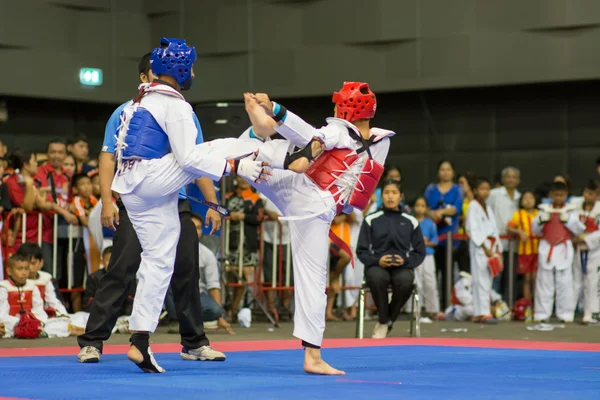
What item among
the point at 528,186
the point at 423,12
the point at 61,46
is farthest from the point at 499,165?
the point at 61,46

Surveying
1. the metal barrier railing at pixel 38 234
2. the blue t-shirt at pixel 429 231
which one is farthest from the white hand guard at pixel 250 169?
the blue t-shirt at pixel 429 231

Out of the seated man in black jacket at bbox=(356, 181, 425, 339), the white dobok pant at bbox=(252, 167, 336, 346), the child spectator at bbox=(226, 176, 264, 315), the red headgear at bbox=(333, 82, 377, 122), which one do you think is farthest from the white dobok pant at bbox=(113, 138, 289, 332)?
the child spectator at bbox=(226, 176, 264, 315)

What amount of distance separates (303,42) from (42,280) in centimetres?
728

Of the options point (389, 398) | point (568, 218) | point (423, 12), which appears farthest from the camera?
point (423, 12)

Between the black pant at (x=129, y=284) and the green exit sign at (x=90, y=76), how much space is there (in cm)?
952

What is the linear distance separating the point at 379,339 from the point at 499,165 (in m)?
6.66

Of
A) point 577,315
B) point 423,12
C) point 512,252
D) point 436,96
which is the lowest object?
point 577,315

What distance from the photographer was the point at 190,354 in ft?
19.1

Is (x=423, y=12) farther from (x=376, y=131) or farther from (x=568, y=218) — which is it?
(x=376, y=131)

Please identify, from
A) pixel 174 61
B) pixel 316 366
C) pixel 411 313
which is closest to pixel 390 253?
pixel 411 313

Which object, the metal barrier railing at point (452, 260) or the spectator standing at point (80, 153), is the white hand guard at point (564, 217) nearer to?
the metal barrier railing at point (452, 260)

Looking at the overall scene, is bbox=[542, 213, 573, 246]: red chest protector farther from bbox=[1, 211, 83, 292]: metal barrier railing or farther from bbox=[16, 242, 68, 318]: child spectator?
bbox=[16, 242, 68, 318]: child spectator

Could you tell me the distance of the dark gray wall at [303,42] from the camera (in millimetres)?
13219

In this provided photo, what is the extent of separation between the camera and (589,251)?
1080cm
